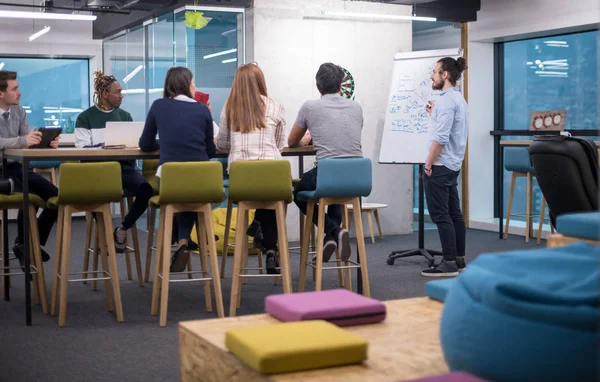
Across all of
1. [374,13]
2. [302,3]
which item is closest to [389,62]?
[374,13]

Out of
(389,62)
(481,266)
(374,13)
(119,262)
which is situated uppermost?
(374,13)

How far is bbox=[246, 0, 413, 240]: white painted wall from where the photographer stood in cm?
757

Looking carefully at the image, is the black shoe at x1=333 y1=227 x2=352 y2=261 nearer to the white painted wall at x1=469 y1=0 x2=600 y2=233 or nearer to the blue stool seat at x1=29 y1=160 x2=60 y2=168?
the white painted wall at x1=469 y1=0 x2=600 y2=233

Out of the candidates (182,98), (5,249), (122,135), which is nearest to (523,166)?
(182,98)

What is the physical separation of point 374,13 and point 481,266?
21.5 ft

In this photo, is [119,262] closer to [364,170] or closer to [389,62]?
[364,170]

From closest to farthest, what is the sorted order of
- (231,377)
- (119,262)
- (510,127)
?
(231,377)
(119,262)
(510,127)

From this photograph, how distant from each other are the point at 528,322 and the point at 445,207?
425cm

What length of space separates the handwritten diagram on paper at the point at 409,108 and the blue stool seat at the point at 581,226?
4427mm

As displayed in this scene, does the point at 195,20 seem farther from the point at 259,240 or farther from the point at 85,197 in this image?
the point at 85,197

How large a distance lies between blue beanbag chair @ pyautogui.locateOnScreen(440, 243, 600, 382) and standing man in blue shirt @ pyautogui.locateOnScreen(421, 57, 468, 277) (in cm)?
388

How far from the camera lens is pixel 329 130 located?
5.09 metres

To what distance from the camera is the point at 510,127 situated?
8891 millimetres

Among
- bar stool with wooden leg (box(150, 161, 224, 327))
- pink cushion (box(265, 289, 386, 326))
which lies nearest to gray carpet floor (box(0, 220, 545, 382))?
bar stool with wooden leg (box(150, 161, 224, 327))
